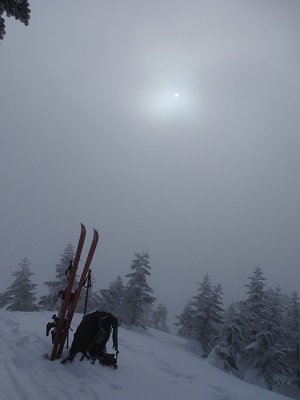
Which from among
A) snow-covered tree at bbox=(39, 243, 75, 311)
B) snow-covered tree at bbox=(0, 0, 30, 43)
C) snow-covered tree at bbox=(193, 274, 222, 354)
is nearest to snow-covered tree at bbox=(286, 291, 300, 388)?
snow-covered tree at bbox=(193, 274, 222, 354)

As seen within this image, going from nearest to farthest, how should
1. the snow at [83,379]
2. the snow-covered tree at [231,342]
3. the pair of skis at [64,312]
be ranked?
the snow at [83,379] → the pair of skis at [64,312] → the snow-covered tree at [231,342]

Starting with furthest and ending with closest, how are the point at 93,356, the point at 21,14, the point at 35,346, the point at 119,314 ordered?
the point at 119,314, the point at 35,346, the point at 93,356, the point at 21,14

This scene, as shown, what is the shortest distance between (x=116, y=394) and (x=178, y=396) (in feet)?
5.53

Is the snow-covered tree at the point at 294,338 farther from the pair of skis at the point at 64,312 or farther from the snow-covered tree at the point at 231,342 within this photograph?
the pair of skis at the point at 64,312

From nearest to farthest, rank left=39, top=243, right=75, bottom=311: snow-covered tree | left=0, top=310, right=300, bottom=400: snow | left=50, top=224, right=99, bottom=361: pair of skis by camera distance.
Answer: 1. left=0, top=310, right=300, bottom=400: snow
2. left=50, top=224, right=99, bottom=361: pair of skis
3. left=39, top=243, right=75, bottom=311: snow-covered tree

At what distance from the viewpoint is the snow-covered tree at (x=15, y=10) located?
16.4 feet

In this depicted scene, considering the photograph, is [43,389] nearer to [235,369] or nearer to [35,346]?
[35,346]

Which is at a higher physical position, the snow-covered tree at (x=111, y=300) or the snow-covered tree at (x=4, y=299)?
the snow-covered tree at (x=111, y=300)

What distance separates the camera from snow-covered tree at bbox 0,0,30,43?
16.4 feet

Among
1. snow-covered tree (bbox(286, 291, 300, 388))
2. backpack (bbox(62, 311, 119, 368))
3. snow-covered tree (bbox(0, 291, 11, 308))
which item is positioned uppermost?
snow-covered tree (bbox(286, 291, 300, 388))

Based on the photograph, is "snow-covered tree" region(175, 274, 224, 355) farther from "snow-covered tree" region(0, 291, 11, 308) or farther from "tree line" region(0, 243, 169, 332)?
"snow-covered tree" region(0, 291, 11, 308)

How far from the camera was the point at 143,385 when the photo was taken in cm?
695

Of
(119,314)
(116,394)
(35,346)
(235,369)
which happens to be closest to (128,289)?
(119,314)

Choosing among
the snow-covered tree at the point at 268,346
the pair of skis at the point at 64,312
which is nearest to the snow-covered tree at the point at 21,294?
the snow-covered tree at the point at 268,346
